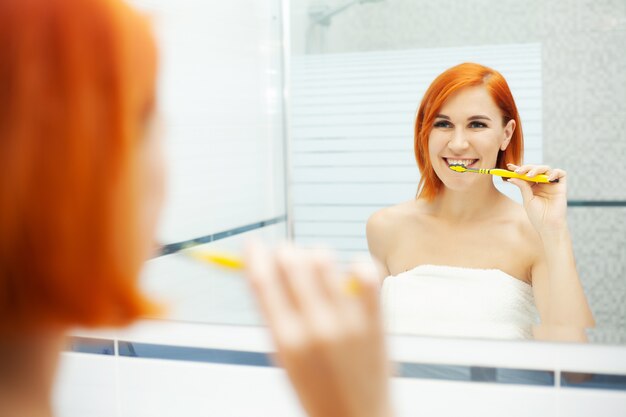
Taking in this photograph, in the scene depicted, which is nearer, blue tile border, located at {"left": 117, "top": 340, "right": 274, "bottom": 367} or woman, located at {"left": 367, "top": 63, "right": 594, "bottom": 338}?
woman, located at {"left": 367, "top": 63, "right": 594, "bottom": 338}

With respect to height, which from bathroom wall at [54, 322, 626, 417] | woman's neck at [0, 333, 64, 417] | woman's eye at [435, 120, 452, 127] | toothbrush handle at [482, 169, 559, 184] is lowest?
bathroom wall at [54, 322, 626, 417]

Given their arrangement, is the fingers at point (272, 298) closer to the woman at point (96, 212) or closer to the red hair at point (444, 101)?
the woman at point (96, 212)

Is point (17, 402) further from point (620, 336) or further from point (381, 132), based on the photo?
point (620, 336)

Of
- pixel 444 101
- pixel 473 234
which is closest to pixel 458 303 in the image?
pixel 473 234

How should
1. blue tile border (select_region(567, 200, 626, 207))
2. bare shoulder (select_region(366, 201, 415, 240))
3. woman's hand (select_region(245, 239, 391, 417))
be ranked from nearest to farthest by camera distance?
woman's hand (select_region(245, 239, 391, 417)) → blue tile border (select_region(567, 200, 626, 207)) → bare shoulder (select_region(366, 201, 415, 240))

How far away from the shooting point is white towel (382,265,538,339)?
105cm

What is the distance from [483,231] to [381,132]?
24cm

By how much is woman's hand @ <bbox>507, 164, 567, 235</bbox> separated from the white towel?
0.35 ft

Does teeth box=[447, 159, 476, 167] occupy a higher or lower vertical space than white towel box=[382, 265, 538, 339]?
higher

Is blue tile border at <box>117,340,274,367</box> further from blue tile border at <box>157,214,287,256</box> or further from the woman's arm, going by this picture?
the woman's arm

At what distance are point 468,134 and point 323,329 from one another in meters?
0.77

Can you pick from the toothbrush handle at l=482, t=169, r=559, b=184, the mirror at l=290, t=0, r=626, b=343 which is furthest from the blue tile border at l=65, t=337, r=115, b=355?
the toothbrush handle at l=482, t=169, r=559, b=184

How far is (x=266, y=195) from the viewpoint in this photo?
1.19 m

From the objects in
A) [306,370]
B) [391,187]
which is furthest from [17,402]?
[391,187]
